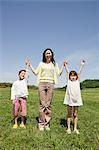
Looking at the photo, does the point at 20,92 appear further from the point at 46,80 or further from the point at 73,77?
the point at 73,77

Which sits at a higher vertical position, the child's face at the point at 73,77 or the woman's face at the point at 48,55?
the woman's face at the point at 48,55

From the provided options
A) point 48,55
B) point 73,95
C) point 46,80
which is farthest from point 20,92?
point 73,95

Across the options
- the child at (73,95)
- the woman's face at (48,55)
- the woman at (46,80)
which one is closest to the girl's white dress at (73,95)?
the child at (73,95)

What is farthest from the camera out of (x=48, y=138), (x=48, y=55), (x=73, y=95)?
(x=48, y=55)

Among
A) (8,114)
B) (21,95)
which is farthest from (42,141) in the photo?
(8,114)

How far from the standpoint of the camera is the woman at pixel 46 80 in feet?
32.7

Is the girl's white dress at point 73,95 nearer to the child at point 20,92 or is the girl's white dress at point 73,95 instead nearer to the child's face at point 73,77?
the child's face at point 73,77

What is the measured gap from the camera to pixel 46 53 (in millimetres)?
10000

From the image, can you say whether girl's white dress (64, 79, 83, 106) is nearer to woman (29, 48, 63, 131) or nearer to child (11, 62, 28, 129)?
woman (29, 48, 63, 131)

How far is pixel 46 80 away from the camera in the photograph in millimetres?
9953

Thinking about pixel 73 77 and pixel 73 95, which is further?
pixel 73 77

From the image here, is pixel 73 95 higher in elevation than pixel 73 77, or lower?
lower

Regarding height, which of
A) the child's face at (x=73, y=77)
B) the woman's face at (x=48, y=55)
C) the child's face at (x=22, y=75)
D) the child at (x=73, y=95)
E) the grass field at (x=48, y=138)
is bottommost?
the grass field at (x=48, y=138)

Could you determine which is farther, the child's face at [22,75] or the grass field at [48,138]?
the child's face at [22,75]
